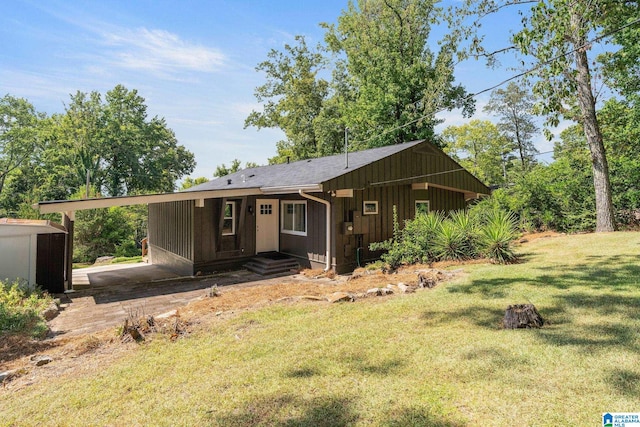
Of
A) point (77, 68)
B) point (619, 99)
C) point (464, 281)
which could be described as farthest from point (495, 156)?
point (77, 68)

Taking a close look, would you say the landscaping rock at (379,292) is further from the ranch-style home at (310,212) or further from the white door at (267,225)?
the white door at (267,225)

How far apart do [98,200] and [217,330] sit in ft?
16.0

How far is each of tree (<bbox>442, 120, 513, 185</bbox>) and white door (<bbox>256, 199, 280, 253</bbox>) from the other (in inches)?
949

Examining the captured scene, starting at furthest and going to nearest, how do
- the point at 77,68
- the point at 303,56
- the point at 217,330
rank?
the point at 303,56 → the point at 77,68 → the point at 217,330

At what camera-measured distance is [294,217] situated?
11172 millimetres

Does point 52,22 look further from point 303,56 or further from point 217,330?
point 303,56

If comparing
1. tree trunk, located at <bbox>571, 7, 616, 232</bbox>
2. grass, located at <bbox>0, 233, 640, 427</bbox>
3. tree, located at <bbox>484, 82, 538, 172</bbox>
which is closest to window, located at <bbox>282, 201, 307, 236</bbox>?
grass, located at <bbox>0, 233, 640, 427</bbox>

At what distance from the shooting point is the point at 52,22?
9445mm

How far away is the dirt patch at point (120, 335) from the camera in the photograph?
3785 mm

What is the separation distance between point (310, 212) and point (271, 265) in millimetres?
1992

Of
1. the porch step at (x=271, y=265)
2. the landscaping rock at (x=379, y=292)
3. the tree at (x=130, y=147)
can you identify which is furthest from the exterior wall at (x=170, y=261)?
the tree at (x=130, y=147)

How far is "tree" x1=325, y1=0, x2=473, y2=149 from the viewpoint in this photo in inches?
804

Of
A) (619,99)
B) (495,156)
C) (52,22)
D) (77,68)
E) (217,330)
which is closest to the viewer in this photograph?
(217,330)

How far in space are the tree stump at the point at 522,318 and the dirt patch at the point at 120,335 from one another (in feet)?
8.21
